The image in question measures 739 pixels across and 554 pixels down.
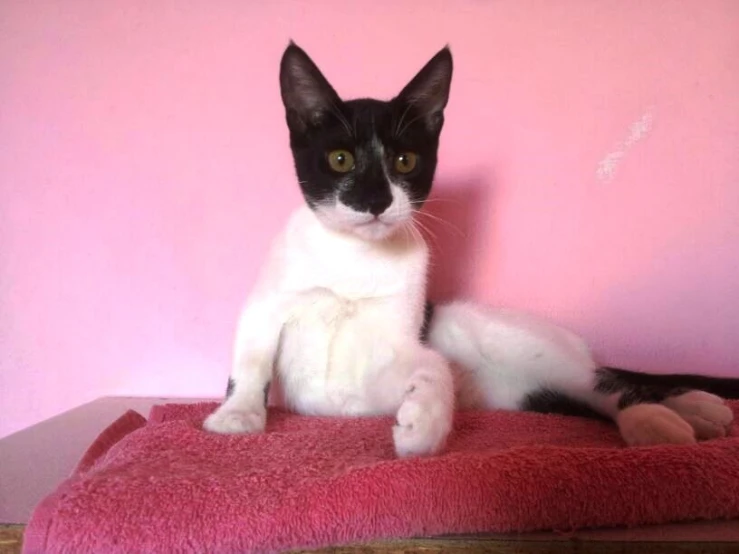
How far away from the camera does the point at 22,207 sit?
1.45 metres

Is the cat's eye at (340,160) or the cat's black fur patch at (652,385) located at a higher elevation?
the cat's eye at (340,160)

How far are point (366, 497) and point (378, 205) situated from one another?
0.52 metres

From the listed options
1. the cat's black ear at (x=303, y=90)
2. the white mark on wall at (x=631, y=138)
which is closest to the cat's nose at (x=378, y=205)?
the cat's black ear at (x=303, y=90)

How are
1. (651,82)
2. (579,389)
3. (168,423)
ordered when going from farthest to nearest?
(651,82), (579,389), (168,423)

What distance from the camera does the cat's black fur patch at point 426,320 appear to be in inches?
46.7

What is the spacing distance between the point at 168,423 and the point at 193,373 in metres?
0.51

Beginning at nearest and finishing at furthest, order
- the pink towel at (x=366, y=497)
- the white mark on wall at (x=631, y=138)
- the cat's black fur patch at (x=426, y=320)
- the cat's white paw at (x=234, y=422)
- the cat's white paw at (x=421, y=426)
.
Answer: the pink towel at (x=366, y=497) < the cat's white paw at (x=421, y=426) < the cat's white paw at (x=234, y=422) < the cat's black fur patch at (x=426, y=320) < the white mark on wall at (x=631, y=138)

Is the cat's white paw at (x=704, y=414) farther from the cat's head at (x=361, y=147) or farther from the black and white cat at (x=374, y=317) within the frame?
the cat's head at (x=361, y=147)

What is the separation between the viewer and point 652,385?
110cm

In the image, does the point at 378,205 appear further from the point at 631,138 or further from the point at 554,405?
the point at 631,138

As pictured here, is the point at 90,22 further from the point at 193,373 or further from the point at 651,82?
the point at 651,82

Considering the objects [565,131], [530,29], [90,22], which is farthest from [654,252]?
[90,22]

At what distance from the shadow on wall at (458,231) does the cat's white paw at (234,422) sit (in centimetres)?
64

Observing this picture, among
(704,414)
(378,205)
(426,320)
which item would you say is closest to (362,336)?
(426,320)
